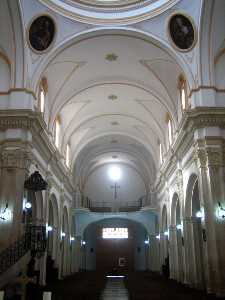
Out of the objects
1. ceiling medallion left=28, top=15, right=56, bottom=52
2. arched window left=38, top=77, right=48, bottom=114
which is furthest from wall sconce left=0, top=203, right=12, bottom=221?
ceiling medallion left=28, top=15, right=56, bottom=52

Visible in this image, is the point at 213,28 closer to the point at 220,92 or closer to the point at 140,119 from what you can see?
the point at 220,92

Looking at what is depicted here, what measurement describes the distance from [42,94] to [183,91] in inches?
268

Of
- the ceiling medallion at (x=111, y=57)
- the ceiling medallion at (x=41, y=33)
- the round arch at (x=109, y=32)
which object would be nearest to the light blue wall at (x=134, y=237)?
the ceiling medallion at (x=111, y=57)

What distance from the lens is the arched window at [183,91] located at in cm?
1780

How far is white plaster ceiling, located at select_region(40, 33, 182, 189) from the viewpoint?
58.9 ft

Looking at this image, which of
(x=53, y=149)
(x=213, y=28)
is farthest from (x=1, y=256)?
(x=213, y=28)

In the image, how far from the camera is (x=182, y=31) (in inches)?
634

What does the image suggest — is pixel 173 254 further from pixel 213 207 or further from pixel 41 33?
pixel 41 33

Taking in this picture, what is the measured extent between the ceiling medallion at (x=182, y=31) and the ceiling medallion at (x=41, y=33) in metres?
5.11

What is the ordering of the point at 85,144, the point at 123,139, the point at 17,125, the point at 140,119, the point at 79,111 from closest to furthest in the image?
the point at 17,125 < the point at 79,111 < the point at 140,119 < the point at 85,144 < the point at 123,139

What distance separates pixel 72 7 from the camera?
16281mm

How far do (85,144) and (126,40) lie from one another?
1225 centimetres

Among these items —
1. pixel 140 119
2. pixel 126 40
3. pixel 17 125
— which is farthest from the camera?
pixel 140 119

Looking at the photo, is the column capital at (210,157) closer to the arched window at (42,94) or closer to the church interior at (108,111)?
the church interior at (108,111)
